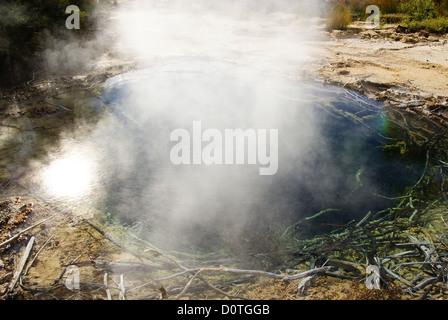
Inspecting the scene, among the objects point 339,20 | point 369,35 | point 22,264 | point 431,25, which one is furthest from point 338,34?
point 22,264

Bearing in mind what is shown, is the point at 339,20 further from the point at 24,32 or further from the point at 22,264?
the point at 22,264

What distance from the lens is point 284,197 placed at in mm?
3078

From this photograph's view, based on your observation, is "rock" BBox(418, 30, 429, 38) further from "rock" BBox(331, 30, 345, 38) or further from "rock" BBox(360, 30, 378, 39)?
"rock" BBox(331, 30, 345, 38)

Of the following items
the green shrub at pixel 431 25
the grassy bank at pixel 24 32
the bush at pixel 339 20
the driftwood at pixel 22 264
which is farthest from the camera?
the bush at pixel 339 20

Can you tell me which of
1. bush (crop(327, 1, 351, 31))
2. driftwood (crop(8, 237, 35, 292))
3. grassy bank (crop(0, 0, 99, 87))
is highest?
bush (crop(327, 1, 351, 31))

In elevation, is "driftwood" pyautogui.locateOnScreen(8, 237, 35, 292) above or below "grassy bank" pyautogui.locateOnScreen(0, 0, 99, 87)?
below

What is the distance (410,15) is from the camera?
802 centimetres

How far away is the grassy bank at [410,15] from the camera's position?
288 inches

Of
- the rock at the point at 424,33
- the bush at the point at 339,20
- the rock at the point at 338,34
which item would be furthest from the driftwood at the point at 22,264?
the rock at the point at 424,33

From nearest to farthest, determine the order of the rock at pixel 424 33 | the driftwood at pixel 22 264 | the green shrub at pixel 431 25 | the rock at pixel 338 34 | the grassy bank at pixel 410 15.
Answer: the driftwood at pixel 22 264, the rock at pixel 424 33, the green shrub at pixel 431 25, the grassy bank at pixel 410 15, the rock at pixel 338 34

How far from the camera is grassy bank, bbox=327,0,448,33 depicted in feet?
24.0

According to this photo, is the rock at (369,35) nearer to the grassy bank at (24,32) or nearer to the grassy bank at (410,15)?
the grassy bank at (410,15)

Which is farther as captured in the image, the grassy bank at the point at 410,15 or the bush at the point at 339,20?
the bush at the point at 339,20

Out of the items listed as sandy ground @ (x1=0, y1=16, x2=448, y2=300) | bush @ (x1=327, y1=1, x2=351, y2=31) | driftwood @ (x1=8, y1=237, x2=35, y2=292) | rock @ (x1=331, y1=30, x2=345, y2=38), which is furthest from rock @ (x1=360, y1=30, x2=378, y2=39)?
driftwood @ (x1=8, y1=237, x2=35, y2=292)
